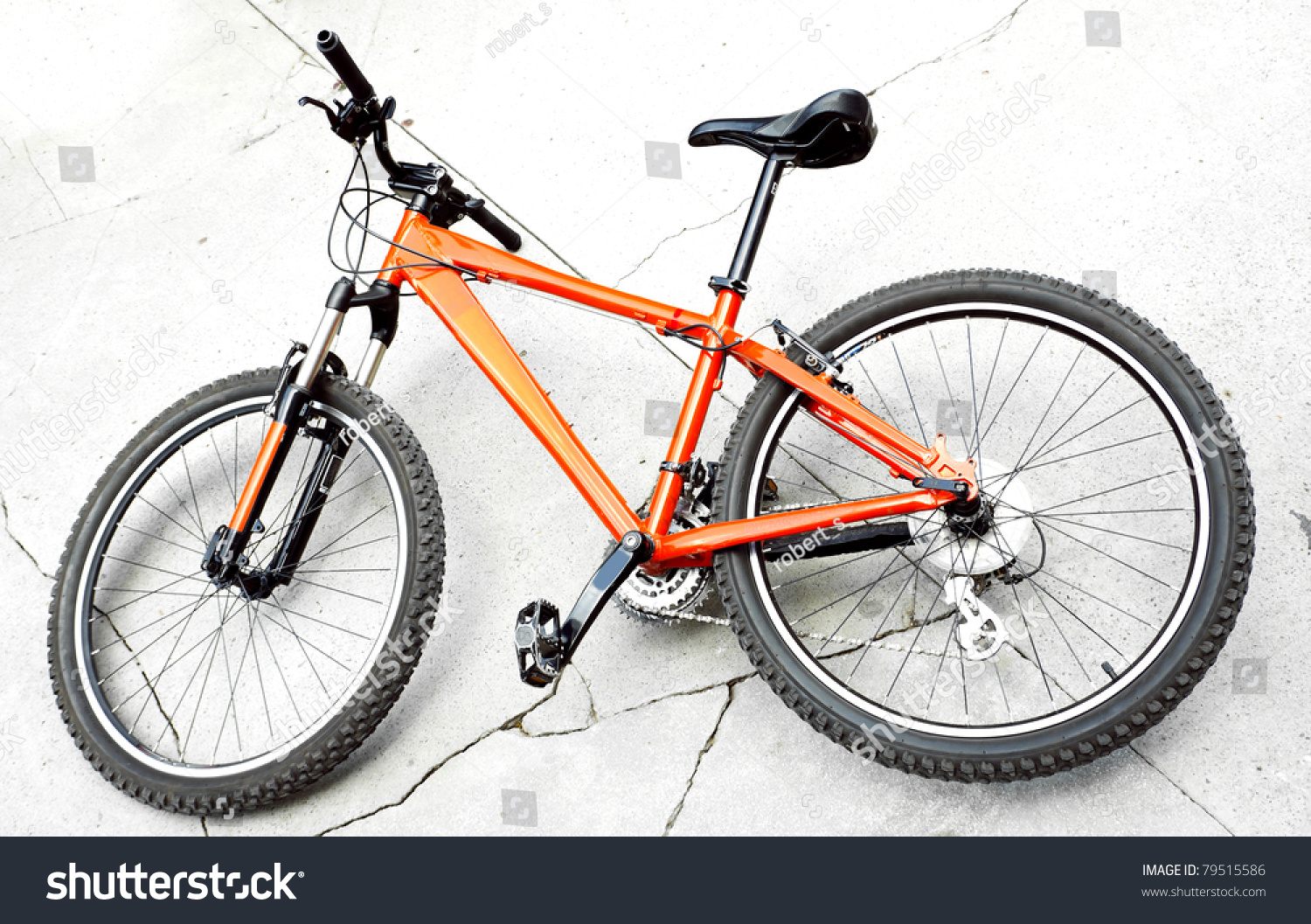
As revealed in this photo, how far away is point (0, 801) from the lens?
7.34ft

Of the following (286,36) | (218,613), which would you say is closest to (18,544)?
(218,613)

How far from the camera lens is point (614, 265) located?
2604mm

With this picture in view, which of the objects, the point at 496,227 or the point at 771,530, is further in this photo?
the point at 496,227

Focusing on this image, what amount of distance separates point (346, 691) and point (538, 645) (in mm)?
509

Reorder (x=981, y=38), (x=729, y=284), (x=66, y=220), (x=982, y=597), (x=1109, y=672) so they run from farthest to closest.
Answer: (x=66, y=220) → (x=981, y=38) → (x=982, y=597) → (x=729, y=284) → (x=1109, y=672)

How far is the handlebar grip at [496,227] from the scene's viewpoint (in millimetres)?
2178

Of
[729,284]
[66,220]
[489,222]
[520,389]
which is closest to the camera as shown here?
[729,284]

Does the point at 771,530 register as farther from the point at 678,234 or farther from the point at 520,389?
the point at 678,234

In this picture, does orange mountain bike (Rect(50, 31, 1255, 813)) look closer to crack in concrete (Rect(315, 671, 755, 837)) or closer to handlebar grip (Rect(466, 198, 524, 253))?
handlebar grip (Rect(466, 198, 524, 253))

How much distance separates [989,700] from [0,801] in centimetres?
234

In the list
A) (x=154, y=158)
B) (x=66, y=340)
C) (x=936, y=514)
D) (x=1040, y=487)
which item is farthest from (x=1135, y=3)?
(x=66, y=340)

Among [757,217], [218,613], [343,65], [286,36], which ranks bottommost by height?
[218,613]

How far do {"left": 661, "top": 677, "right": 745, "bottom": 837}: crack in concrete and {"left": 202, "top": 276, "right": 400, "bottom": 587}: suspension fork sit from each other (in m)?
1.05

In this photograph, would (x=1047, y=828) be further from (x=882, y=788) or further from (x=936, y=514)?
(x=936, y=514)
